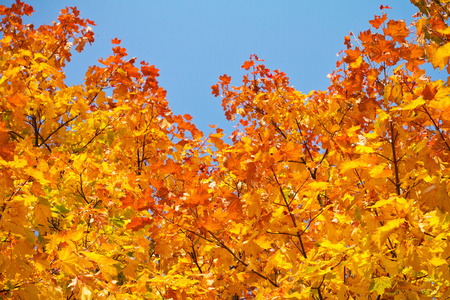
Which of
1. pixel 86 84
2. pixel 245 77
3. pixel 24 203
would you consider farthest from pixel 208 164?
pixel 24 203

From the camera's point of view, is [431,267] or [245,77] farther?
[245,77]

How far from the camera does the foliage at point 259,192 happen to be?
2.10m

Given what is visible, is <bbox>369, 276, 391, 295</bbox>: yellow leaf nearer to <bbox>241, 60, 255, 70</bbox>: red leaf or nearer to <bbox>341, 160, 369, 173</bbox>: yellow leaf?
<bbox>341, 160, 369, 173</bbox>: yellow leaf

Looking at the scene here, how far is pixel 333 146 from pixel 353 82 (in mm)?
945

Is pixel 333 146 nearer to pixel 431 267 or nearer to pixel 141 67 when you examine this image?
pixel 431 267

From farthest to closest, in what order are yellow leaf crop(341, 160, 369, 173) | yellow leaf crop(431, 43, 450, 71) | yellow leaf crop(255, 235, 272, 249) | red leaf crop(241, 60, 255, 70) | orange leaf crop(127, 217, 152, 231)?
red leaf crop(241, 60, 255, 70), orange leaf crop(127, 217, 152, 231), yellow leaf crop(255, 235, 272, 249), yellow leaf crop(341, 160, 369, 173), yellow leaf crop(431, 43, 450, 71)

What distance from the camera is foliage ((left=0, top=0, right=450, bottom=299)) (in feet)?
6.88

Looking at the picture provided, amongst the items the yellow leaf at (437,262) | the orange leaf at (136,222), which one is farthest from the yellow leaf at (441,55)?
the orange leaf at (136,222)

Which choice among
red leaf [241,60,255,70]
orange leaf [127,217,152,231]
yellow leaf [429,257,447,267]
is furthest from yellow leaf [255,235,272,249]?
red leaf [241,60,255,70]

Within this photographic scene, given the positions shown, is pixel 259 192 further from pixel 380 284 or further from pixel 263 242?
pixel 380 284

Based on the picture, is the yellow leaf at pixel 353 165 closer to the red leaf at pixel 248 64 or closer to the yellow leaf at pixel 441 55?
the yellow leaf at pixel 441 55

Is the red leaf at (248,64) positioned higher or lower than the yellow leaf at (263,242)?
higher

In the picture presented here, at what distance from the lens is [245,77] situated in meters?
5.34

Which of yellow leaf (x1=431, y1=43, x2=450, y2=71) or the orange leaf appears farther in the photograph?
the orange leaf
